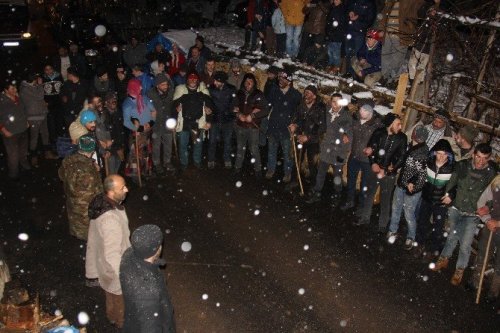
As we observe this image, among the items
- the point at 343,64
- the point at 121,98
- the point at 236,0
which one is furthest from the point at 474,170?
the point at 236,0

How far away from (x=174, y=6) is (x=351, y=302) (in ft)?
56.7

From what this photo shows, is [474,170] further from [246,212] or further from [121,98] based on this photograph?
[121,98]

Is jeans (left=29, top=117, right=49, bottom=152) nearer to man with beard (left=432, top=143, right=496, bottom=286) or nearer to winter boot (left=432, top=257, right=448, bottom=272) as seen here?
man with beard (left=432, top=143, right=496, bottom=286)

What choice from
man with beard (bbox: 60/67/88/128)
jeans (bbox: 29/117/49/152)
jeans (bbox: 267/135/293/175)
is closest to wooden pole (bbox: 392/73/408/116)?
jeans (bbox: 267/135/293/175)

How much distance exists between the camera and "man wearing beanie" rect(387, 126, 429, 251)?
22.1 ft

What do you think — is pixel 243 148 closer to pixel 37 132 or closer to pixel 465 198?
pixel 37 132

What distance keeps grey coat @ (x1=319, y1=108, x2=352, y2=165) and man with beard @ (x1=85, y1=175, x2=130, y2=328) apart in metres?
4.31

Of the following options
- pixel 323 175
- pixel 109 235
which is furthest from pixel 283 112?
pixel 109 235

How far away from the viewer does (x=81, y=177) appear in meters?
5.83

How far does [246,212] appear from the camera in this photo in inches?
323

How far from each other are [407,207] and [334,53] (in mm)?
5351

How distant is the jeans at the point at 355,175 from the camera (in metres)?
7.75

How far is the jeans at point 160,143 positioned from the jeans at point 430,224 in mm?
5048

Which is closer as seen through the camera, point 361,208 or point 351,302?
point 351,302
